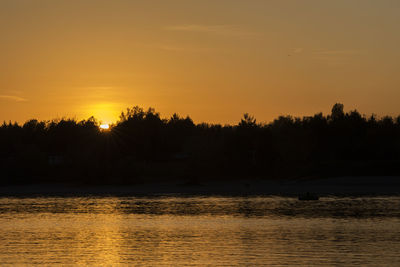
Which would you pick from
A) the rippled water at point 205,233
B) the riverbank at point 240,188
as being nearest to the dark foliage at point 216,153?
the riverbank at point 240,188

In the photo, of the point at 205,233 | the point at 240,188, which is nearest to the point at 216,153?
the point at 240,188

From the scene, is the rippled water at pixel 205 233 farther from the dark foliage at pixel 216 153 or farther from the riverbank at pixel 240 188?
the dark foliage at pixel 216 153

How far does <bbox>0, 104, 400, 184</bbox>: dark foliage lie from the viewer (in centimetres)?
11500

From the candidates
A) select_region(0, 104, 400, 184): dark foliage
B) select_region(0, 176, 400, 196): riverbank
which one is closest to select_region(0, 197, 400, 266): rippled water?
select_region(0, 176, 400, 196): riverbank

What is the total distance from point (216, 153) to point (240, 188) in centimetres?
1840

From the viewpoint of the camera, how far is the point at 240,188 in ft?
340

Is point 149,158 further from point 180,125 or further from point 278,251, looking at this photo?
point 278,251

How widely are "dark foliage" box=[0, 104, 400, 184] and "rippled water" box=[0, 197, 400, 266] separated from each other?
1334 inches

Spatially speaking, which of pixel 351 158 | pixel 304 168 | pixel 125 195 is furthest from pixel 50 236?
pixel 351 158

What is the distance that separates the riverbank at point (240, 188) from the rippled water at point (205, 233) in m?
16.4

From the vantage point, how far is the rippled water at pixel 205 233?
38062mm

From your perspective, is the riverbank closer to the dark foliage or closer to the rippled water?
the dark foliage

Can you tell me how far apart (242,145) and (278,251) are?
85.6 meters

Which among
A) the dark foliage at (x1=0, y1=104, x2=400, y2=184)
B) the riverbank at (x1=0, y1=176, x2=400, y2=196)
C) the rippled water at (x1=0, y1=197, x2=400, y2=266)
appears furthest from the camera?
the dark foliage at (x1=0, y1=104, x2=400, y2=184)
